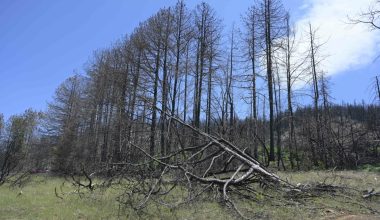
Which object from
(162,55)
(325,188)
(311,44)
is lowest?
(325,188)

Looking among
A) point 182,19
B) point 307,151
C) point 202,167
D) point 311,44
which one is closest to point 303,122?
point 307,151

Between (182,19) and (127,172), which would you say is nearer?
(127,172)

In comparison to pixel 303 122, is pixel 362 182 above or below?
Answer: below

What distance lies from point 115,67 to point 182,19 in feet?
24.6

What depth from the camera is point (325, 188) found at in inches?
328

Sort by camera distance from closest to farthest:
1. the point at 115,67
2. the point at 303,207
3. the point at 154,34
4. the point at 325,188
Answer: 1. the point at 303,207
2. the point at 325,188
3. the point at 154,34
4. the point at 115,67

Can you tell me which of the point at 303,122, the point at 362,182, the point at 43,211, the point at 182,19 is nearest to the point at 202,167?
the point at 43,211

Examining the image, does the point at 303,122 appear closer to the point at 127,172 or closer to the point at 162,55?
the point at 162,55

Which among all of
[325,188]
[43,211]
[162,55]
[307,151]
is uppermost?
[162,55]

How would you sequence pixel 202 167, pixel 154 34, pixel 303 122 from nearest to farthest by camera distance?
pixel 202 167, pixel 303 122, pixel 154 34

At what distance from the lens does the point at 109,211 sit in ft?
25.1

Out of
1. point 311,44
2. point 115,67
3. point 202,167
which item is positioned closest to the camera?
point 202,167

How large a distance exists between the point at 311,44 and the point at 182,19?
1002cm

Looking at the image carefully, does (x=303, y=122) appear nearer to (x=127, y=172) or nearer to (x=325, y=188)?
(x=325, y=188)
